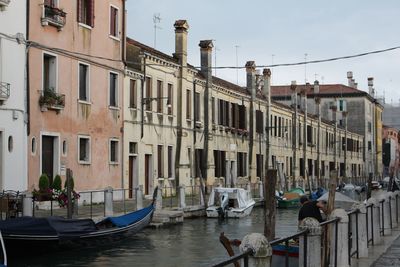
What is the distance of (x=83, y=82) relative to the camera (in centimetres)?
2802

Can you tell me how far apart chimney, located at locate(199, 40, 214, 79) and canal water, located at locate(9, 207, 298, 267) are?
13.9 m

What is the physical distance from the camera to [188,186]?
116ft

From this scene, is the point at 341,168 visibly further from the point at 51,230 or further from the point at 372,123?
the point at 51,230

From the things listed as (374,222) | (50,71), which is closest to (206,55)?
(50,71)

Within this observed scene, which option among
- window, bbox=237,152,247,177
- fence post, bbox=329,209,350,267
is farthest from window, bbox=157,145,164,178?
fence post, bbox=329,209,350,267

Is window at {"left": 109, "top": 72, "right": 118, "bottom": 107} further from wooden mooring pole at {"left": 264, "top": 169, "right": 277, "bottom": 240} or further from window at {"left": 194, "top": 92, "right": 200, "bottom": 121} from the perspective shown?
wooden mooring pole at {"left": 264, "top": 169, "right": 277, "bottom": 240}

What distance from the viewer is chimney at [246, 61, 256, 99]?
160 ft

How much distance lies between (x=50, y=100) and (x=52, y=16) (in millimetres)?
3190

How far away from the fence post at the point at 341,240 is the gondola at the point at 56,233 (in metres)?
8.56

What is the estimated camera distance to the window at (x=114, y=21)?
30.5 meters

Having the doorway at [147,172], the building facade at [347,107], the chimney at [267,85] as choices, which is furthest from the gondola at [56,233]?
the building facade at [347,107]

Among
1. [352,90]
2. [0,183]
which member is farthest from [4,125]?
[352,90]

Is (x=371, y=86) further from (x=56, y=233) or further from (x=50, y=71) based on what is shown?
(x=56, y=233)

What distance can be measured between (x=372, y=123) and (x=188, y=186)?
206 ft
